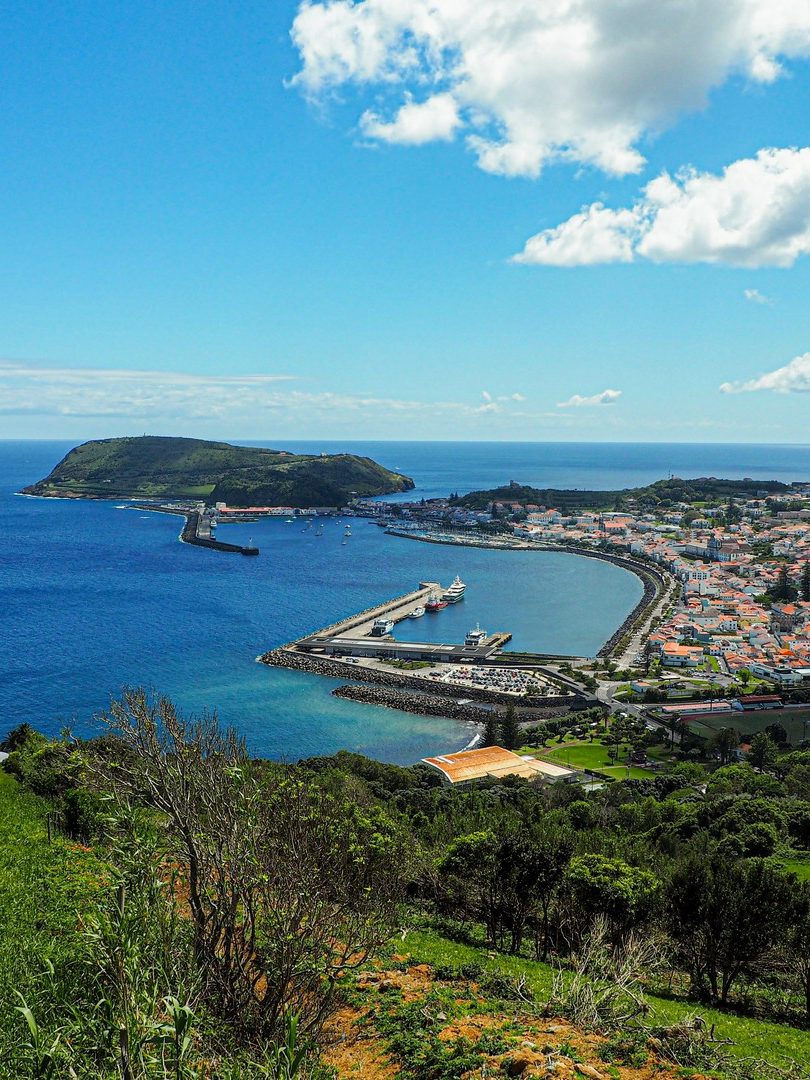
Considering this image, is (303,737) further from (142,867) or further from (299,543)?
(299,543)

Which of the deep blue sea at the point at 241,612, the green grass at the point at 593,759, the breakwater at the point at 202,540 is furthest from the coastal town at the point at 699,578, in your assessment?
the breakwater at the point at 202,540

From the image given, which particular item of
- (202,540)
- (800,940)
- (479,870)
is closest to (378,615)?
(202,540)

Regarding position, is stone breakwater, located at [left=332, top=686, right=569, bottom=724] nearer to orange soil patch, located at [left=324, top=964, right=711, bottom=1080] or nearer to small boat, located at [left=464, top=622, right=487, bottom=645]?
small boat, located at [left=464, top=622, right=487, bottom=645]

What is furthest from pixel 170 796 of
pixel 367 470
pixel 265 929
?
pixel 367 470

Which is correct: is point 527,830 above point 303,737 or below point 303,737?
above

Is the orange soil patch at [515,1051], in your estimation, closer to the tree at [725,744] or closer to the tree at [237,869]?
the tree at [237,869]

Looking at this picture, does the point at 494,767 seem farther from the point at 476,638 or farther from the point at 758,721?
the point at 476,638

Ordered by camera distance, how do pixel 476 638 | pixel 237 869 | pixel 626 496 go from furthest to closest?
pixel 626 496
pixel 476 638
pixel 237 869
